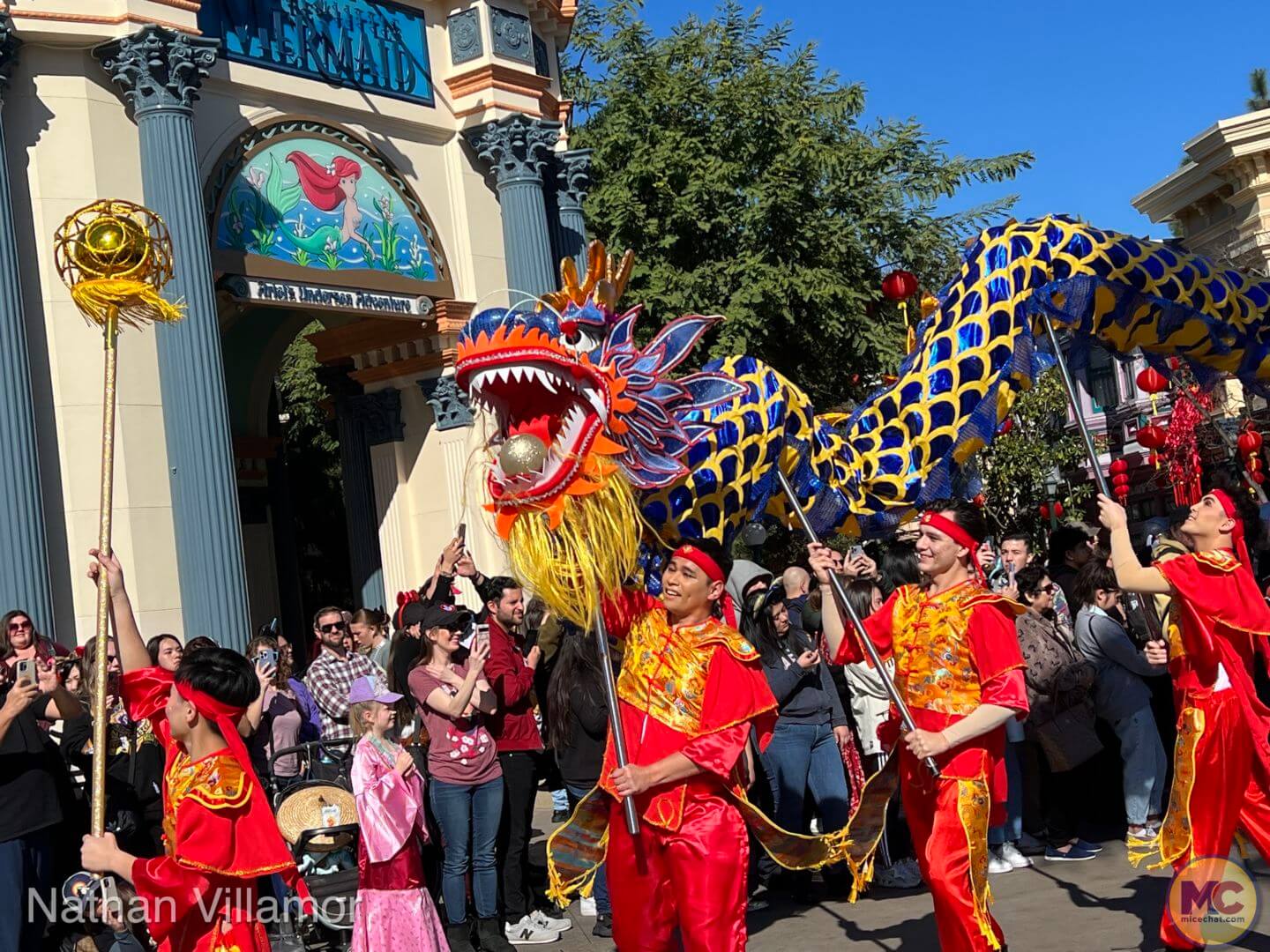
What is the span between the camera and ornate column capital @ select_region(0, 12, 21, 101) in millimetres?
11445

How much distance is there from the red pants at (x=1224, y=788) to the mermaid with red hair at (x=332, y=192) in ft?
32.8

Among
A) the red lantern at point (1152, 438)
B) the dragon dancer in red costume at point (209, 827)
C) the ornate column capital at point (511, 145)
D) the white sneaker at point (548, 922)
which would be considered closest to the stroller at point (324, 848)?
the white sneaker at point (548, 922)

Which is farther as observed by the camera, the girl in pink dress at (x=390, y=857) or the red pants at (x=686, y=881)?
the girl in pink dress at (x=390, y=857)

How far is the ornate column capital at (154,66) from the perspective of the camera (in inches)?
472

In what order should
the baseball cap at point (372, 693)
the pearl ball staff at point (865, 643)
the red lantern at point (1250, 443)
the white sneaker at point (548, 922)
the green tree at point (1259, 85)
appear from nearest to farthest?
the pearl ball staff at point (865, 643) → the baseball cap at point (372, 693) → the white sneaker at point (548, 922) → the red lantern at point (1250, 443) → the green tree at point (1259, 85)

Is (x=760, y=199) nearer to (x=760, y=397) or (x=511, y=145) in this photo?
(x=511, y=145)

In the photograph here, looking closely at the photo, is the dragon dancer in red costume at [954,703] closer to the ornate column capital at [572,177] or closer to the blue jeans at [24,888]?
the blue jeans at [24,888]

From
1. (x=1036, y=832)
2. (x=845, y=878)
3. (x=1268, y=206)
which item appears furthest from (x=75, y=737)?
(x=1268, y=206)

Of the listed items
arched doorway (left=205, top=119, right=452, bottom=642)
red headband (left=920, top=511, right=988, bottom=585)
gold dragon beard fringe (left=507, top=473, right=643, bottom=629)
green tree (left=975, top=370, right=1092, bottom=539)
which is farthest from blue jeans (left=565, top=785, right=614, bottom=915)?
green tree (left=975, top=370, right=1092, bottom=539)

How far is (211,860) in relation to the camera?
4.60 metres

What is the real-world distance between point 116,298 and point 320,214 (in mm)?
8933

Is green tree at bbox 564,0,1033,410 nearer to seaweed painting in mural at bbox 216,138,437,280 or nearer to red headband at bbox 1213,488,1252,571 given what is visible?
seaweed painting in mural at bbox 216,138,437,280

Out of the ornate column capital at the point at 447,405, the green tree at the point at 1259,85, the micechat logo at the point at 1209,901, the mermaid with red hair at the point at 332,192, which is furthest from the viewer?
the green tree at the point at 1259,85

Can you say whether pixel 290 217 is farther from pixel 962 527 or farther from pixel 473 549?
pixel 962 527
